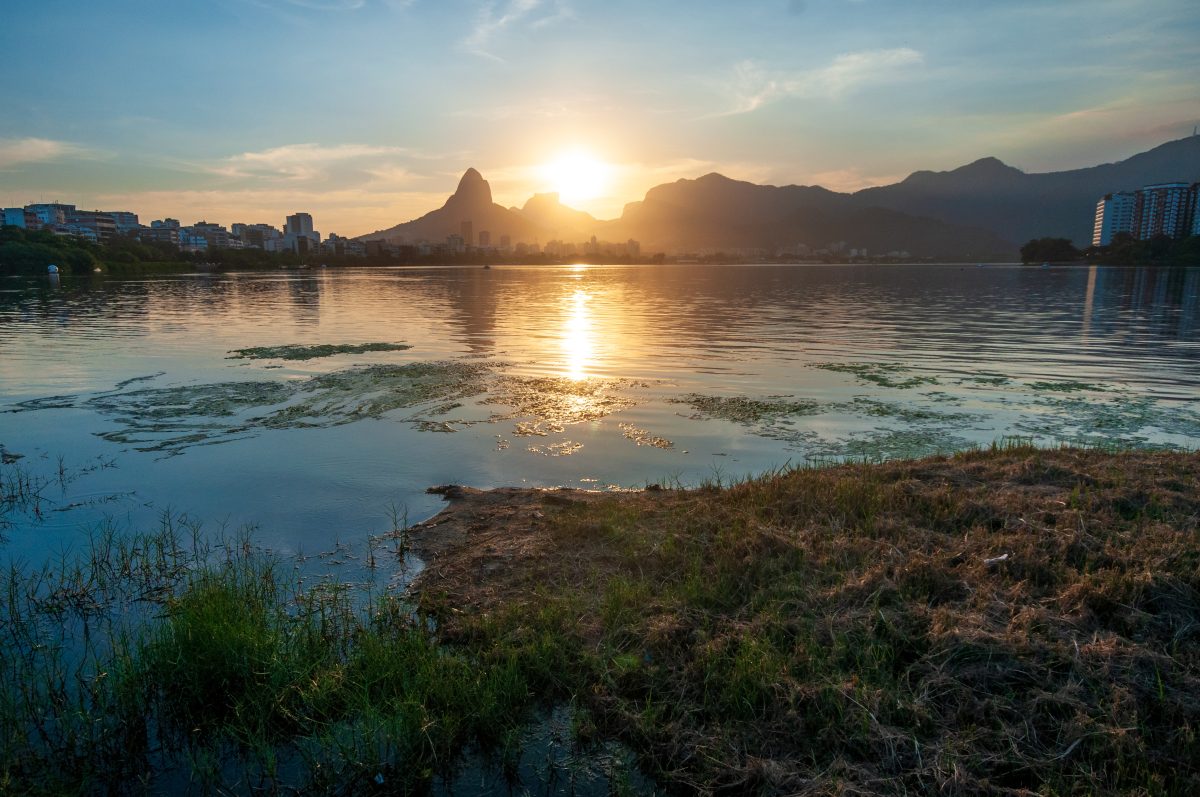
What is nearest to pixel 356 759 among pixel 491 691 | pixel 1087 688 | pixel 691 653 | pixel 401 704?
pixel 401 704

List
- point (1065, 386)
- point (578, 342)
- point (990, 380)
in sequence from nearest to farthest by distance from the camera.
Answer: point (1065, 386), point (990, 380), point (578, 342)

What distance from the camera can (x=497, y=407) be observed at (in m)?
19.8

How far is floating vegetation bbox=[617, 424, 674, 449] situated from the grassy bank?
617 cm

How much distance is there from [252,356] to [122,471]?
55.1 feet

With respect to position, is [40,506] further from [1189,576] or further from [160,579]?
[1189,576]

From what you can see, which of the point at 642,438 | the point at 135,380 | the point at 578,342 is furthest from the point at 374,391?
the point at 578,342

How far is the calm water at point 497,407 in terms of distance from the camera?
1305 cm

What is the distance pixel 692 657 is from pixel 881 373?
21.1 m

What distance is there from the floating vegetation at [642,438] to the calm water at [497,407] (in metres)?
0.10

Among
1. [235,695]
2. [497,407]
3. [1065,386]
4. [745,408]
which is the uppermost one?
[1065,386]

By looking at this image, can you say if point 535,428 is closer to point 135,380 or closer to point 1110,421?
point 1110,421

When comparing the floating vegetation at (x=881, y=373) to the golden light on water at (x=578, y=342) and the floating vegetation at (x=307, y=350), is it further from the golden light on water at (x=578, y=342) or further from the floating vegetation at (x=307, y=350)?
the floating vegetation at (x=307, y=350)

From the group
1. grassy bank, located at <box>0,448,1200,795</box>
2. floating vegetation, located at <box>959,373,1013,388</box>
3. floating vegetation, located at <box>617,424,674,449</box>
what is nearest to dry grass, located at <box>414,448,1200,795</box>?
grassy bank, located at <box>0,448,1200,795</box>

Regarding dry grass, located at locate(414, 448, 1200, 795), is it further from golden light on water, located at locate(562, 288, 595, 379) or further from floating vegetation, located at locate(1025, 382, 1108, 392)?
golden light on water, located at locate(562, 288, 595, 379)
